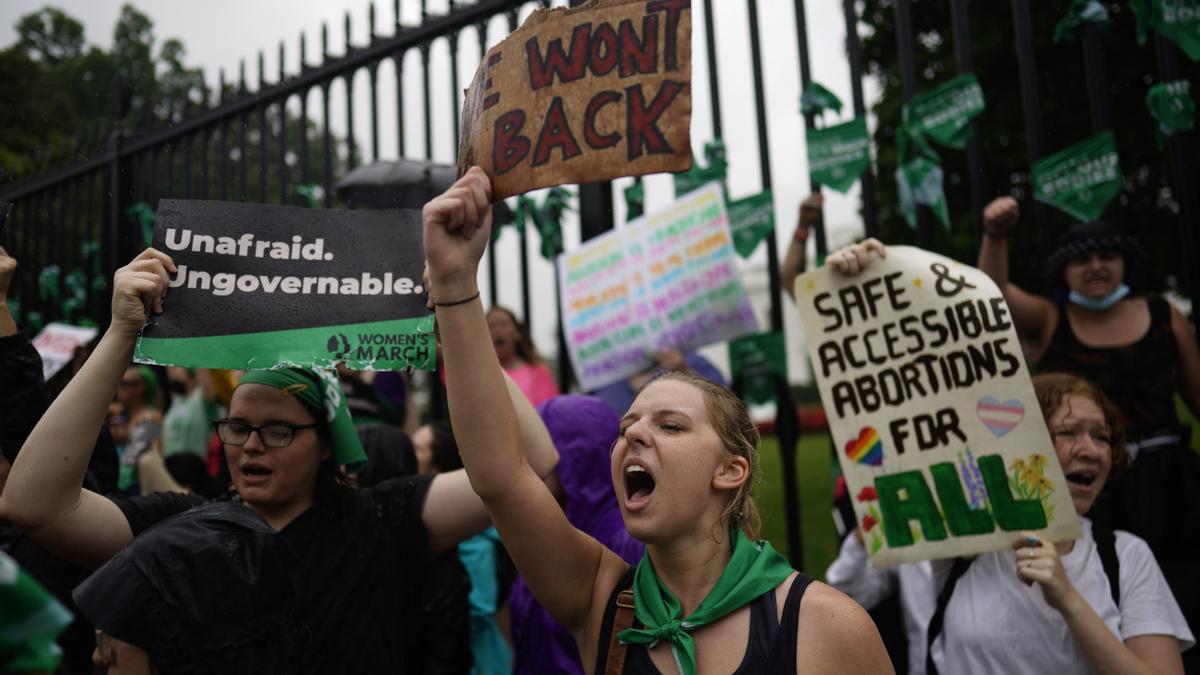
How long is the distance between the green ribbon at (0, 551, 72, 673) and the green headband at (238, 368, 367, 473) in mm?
1508

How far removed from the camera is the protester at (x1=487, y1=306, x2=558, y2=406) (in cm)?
440

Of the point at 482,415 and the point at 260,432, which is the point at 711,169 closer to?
the point at 260,432

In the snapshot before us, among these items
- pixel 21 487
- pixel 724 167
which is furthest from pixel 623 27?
pixel 724 167

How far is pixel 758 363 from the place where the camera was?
13.2 feet

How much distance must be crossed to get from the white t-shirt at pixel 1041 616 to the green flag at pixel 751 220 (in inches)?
72.7

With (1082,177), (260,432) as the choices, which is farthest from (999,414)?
(260,432)

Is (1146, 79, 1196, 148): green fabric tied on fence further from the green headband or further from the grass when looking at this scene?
the green headband

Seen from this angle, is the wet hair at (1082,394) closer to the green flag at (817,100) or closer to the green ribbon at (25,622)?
the green flag at (817,100)

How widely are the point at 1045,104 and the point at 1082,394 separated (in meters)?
8.05

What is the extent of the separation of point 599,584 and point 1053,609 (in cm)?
120

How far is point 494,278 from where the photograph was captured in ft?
15.8

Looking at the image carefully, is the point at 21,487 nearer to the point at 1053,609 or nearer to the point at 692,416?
the point at 692,416

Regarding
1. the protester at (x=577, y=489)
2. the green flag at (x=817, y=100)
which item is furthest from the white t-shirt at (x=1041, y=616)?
the green flag at (x=817, y=100)

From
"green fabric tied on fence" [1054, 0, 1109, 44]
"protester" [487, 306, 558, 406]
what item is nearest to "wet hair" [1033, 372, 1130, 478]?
"green fabric tied on fence" [1054, 0, 1109, 44]
